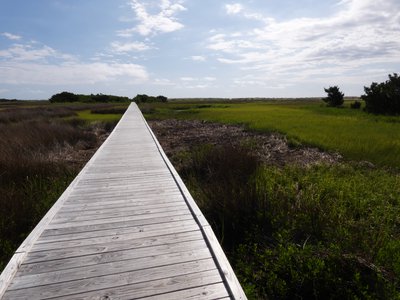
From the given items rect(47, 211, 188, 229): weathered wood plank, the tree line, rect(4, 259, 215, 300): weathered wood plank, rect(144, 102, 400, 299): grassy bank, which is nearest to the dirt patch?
rect(144, 102, 400, 299): grassy bank

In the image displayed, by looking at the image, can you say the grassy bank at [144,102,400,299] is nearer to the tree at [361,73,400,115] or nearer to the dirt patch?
the dirt patch

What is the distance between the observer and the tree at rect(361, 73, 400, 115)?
24.2 metres

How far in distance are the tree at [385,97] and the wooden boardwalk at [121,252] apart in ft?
83.9

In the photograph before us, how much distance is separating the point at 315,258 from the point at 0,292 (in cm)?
333

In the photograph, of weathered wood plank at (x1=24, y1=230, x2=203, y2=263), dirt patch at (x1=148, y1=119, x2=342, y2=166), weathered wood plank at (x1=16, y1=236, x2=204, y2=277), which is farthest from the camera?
dirt patch at (x1=148, y1=119, x2=342, y2=166)

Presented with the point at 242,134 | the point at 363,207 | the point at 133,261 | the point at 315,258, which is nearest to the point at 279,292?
the point at 315,258

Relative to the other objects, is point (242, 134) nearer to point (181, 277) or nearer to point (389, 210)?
point (389, 210)

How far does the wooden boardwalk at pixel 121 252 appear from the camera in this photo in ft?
8.43

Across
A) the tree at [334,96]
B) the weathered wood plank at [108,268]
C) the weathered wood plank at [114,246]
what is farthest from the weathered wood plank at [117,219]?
the tree at [334,96]

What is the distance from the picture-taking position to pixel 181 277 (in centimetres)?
276

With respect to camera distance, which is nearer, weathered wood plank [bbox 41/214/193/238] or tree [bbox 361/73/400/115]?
weathered wood plank [bbox 41/214/193/238]

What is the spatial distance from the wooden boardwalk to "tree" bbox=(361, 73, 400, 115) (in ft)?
83.9

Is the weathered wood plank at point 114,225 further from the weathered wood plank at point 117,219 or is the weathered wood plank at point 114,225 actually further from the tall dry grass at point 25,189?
the tall dry grass at point 25,189

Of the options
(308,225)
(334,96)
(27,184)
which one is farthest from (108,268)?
(334,96)
